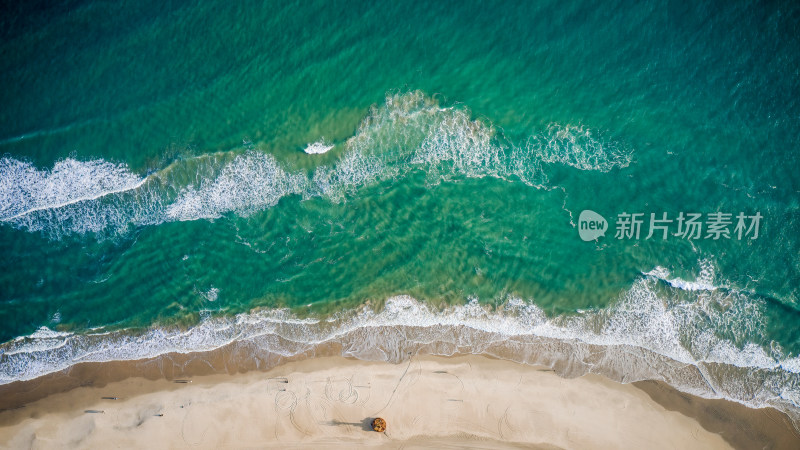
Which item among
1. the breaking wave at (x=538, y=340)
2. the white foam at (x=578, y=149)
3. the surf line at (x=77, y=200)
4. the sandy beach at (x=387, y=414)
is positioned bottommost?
the sandy beach at (x=387, y=414)

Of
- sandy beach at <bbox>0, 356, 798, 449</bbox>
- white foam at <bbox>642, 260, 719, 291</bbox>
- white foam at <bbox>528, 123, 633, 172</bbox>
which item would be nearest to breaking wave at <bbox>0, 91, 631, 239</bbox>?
white foam at <bbox>528, 123, 633, 172</bbox>

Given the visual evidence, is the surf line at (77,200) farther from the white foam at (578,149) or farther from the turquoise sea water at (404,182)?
the white foam at (578,149)

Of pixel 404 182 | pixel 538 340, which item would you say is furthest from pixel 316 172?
pixel 538 340

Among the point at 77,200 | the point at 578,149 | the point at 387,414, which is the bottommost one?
the point at 387,414

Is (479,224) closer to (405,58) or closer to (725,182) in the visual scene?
(405,58)

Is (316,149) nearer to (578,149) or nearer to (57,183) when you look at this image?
(578,149)

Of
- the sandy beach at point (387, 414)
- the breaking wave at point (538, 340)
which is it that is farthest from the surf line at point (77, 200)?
the sandy beach at point (387, 414)

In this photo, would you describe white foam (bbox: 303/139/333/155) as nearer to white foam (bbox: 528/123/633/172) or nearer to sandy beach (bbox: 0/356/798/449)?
white foam (bbox: 528/123/633/172)
